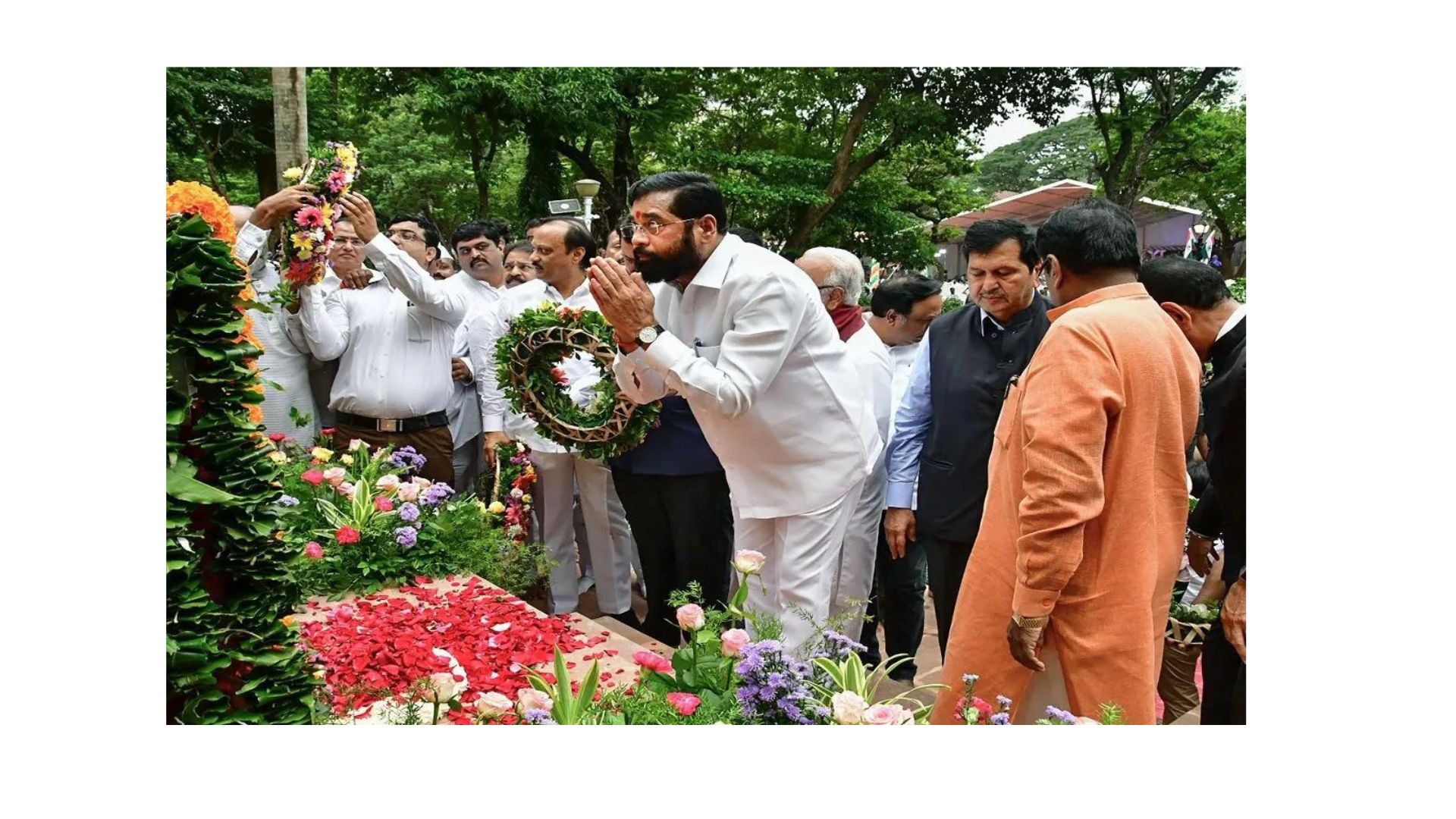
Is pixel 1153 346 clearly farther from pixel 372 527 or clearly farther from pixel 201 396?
pixel 372 527

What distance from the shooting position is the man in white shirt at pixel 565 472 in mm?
5078

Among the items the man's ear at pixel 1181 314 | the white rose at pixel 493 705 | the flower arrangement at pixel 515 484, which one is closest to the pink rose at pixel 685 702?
the white rose at pixel 493 705

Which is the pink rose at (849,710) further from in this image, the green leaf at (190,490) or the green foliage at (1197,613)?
the green foliage at (1197,613)

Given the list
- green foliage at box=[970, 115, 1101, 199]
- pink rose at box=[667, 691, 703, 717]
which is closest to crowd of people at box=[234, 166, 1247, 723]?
pink rose at box=[667, 691, 703, 717]

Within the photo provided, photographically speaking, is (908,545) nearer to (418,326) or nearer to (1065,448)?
(1065,448)

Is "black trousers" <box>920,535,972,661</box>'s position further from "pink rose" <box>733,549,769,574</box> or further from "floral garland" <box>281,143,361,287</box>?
"floral garland" <box>281,143,361,287</box>

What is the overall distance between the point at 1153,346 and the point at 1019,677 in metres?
0.90

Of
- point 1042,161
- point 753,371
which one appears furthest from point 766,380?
point 1042,161

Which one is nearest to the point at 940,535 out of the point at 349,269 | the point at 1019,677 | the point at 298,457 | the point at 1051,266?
the point at 1019,677

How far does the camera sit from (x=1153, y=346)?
2.32m

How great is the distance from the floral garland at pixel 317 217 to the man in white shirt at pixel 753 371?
2.01 meters

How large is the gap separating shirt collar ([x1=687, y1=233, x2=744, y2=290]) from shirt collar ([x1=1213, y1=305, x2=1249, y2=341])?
1450 mm

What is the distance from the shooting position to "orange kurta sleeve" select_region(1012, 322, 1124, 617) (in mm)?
2262

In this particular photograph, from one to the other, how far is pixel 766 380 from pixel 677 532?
4.83 feet
